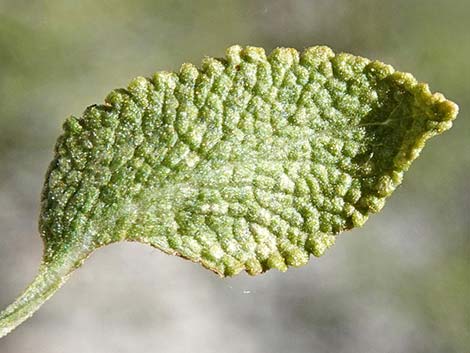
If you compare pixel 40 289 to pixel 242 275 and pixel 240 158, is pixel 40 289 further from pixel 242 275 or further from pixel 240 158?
pixel 242 275

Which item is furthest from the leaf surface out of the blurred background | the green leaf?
the blurred background

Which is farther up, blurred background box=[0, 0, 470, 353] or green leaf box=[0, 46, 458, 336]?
green leaf box=[0, 46, 458, 336]

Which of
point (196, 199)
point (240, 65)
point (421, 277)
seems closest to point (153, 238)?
point (196, 199)

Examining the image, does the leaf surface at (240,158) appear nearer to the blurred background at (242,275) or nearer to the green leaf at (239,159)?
the green leaf at (239,159)

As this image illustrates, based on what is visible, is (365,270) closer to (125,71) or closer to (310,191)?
(125,71)

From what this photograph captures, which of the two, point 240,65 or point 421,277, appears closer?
point 240,65

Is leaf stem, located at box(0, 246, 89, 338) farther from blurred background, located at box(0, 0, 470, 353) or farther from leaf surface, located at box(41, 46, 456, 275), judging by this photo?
blurred background, located at box(0, 0, 470, 353)

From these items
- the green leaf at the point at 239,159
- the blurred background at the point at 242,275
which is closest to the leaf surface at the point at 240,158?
the green leaf at the point at 239,159
